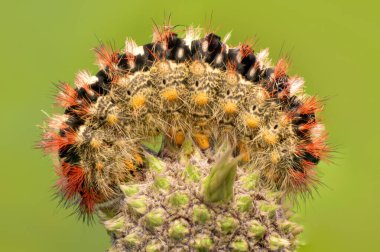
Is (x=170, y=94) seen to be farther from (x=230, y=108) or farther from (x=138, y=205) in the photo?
(x=138, y=205)

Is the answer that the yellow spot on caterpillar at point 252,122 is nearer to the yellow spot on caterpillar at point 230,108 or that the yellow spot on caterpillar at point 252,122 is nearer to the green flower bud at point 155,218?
the yellow spot on caterpillar at point 230,108

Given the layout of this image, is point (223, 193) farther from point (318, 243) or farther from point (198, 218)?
point (318, 243)

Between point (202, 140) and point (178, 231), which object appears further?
point (202, 140)

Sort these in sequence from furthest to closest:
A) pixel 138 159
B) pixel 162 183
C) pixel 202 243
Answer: pixel 138 159 < pixel 162 183 < pixel 202 243

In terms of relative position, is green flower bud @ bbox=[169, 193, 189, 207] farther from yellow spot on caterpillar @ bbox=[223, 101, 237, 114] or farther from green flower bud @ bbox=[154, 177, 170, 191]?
yellow spot on caterpillar @ bbox=[223, 101, 237, 114]

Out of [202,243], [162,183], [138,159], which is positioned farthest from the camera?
[138,159]

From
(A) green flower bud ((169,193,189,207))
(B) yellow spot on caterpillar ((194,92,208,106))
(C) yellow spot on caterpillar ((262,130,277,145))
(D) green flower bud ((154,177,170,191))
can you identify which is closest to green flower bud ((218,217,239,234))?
(A) green flower bud ((169,193,189,207))

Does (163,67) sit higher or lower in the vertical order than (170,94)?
higher

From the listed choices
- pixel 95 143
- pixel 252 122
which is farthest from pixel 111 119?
pixel 252 122
